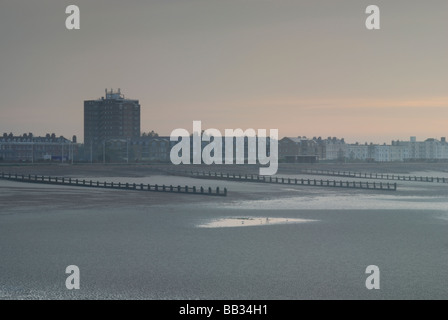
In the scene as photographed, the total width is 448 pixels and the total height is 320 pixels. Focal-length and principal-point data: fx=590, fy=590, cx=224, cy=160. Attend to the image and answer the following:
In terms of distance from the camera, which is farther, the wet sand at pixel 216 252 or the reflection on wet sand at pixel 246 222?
the reflection on wet sand at pixel 246 222

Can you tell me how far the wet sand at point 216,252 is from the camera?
81.6 feet

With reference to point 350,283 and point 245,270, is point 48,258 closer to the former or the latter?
point 245,270

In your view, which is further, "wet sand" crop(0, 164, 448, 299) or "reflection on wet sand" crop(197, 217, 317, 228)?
"reflection on wet sand" crop(197, 217, 317, 228)

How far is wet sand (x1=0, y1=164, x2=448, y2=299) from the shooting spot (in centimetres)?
2486

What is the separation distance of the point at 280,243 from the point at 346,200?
3823cm

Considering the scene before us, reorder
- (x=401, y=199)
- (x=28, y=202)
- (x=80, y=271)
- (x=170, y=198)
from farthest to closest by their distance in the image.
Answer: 1. (x=401, y=199)
2. (x=170, y=198)
3. (x=28, y=202)
4. (x=80, y=271)

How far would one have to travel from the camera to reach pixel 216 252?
33.3 meters

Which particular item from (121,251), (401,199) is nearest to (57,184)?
(401,199)

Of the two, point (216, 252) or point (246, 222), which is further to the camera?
point (246, 222)

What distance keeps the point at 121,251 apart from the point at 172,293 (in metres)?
10.0

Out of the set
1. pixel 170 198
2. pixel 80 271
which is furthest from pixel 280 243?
pixel 170 198

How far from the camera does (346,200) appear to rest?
7312 centimetres
